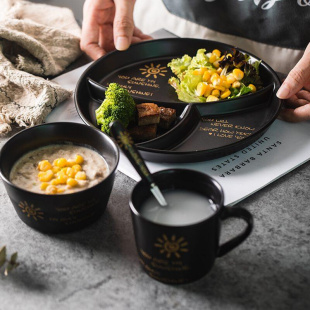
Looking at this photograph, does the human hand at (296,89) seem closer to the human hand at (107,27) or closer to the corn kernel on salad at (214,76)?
the corn kernel on salad at (214,76)

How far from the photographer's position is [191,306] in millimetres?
1284

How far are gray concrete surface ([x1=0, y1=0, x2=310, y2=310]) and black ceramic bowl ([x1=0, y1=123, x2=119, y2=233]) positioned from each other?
0.24 feet

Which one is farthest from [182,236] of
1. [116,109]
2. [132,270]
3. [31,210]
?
[116,109]

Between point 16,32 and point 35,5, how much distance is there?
0.67 metres

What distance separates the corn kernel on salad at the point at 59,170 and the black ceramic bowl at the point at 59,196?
23 mm

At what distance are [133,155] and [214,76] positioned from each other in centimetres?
104

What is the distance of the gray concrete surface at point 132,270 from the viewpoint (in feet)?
4.26

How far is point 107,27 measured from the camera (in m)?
2.75

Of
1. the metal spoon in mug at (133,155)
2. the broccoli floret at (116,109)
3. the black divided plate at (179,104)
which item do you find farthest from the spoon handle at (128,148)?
the broccoli floret at (116,109)

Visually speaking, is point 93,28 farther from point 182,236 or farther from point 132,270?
point 182,236

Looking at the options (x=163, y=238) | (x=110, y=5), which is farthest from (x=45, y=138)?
(x=110, y=5)

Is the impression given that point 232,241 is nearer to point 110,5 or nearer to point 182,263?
point 182,263

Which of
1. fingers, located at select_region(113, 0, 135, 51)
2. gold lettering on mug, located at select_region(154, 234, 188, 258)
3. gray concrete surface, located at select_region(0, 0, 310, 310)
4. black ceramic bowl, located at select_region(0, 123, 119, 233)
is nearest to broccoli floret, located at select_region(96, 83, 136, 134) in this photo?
black ceramic bowl, located at select_region(0, 123, 119, 233)

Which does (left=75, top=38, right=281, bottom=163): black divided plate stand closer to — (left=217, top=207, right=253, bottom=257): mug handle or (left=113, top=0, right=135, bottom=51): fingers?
(left=113, top=0, right=135, bottom=51): fingers
